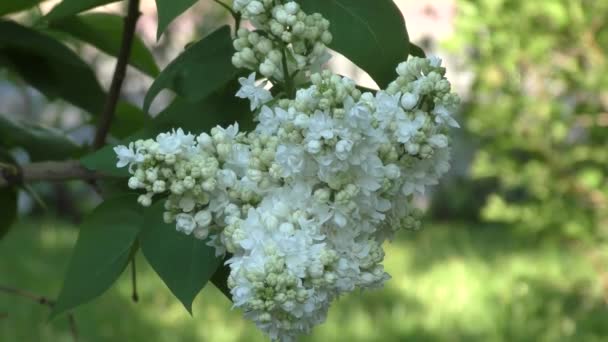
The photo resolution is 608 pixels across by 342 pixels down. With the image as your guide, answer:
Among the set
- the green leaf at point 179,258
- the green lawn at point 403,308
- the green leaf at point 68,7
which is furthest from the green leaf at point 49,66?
the green lawn at point 403,308

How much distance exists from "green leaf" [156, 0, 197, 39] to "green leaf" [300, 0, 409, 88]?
0.08 metres

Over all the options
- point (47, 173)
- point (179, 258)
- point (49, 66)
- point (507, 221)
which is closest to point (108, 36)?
point (49, 66)

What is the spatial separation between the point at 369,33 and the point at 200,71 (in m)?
0.11

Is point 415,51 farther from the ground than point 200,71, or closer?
farther from the ground

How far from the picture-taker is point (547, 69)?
2.51 metres

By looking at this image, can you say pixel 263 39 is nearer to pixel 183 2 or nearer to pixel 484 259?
pixel 183 2

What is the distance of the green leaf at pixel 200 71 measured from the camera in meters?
0.60

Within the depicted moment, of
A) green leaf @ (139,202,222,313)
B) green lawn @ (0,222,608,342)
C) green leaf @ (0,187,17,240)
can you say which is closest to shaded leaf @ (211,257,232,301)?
green leaf @ (139,202,222,313)

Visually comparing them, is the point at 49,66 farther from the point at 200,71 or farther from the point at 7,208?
the point at 200,71

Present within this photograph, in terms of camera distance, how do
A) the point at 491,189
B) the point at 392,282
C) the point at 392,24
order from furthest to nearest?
the point at 491,189, the point at 392,282, the point at 392,24

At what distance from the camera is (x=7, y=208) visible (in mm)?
888

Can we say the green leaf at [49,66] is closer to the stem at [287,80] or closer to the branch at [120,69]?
the branch at [120,69]

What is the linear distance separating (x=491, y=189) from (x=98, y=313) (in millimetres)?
2660

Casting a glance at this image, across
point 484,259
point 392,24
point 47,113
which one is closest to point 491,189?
point 484,259
